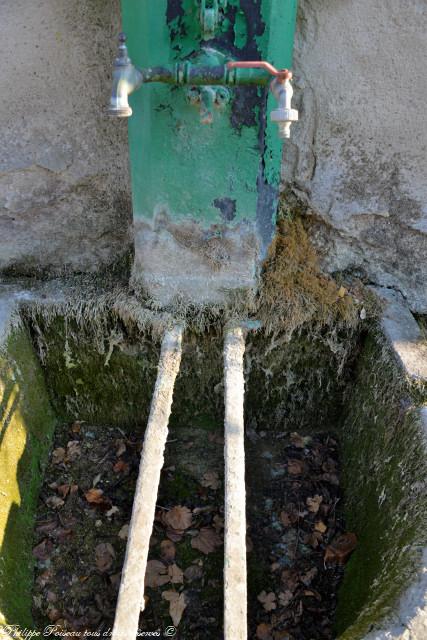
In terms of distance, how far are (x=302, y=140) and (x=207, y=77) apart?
0.79 m

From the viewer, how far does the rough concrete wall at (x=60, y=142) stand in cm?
234

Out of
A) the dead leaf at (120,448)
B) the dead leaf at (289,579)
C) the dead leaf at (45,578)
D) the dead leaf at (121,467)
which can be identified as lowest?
the dead leaf at (45,578)

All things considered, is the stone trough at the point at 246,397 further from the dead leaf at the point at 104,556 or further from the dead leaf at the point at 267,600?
the dead leaf at the point at 104,556

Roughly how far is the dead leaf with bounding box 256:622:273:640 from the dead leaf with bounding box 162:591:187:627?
32 centimetres

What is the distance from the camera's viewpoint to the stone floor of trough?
7.48 ft

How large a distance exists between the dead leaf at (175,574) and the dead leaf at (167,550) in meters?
0.04

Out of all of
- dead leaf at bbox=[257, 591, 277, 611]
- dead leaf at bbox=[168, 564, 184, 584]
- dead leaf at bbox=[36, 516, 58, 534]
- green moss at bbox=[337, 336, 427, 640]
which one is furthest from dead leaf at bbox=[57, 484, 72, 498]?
green moss at bbox=[337, 336, 427, 640]

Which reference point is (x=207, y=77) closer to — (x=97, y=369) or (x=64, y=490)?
(x=97, y=369)

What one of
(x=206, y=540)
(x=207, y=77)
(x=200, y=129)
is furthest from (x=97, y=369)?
(x=207, y=77)

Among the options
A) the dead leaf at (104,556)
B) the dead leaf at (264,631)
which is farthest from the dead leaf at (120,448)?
the dead leaf at (264,631)

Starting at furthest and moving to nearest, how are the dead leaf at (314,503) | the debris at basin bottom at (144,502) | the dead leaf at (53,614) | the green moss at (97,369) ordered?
the green moss at (97,369) < the dead leaf at (314,503) < the dead leaf at (53,614) < the debris at basin bottom at (144,502)

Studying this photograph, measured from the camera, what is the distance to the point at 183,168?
90.1 inches

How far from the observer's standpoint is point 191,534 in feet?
8.33

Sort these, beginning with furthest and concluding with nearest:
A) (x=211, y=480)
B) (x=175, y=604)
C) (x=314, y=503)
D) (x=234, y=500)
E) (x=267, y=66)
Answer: (x=211, y=480) < (x=314, y=503) < (x=175, y=604) < (x=234, y=500) < (x=267, y=66)
